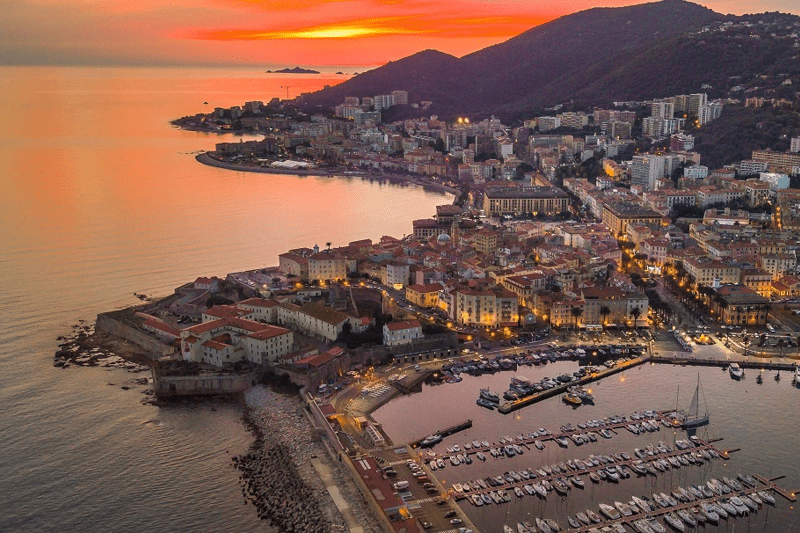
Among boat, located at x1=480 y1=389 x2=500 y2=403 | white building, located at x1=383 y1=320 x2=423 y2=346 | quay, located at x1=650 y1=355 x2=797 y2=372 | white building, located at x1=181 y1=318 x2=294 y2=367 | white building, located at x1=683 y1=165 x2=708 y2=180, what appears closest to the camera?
boat, located at x1=480 y1=389 x2=500 y2=403

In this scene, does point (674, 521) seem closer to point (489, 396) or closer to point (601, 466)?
point (601, 466)

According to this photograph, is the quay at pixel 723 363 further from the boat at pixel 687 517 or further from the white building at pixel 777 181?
the white building at pixel 777 181

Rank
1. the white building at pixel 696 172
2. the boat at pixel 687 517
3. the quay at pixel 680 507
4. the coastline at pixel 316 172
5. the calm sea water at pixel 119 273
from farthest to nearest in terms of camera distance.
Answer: the coastline at pixel 316 172
the white building at pixel 696 172
the calm sea water at pixel 119 273
the boat at pixel 687 517
the quay at pixel 680 507

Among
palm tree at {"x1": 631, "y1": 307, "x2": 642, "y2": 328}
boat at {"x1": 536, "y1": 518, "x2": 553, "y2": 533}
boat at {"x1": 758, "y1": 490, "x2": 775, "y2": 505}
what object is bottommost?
boat at {"x1": 758, "y1": 490, "x2": 775, "y2": 505}

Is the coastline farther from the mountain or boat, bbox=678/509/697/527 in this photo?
boat, bbox=678/509/697/527

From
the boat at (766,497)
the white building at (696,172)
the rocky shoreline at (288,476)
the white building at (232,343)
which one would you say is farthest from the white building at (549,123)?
the boat at (766,497)

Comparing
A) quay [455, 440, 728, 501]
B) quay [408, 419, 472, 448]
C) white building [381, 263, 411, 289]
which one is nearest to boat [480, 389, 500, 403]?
quay [408, 419, 472, 448]

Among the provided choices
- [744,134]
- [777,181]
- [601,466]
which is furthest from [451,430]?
[744,134]
